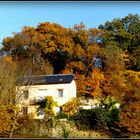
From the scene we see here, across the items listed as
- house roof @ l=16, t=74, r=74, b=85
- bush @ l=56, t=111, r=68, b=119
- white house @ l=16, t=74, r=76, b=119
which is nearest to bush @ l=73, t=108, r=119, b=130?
bush @ l=56, t=111, r=68, b=119

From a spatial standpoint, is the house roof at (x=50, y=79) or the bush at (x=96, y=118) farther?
the house roof at (x=50, y=79)

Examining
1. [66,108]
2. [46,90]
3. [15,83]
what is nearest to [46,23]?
[46,90]

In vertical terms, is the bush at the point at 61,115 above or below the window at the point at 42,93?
below

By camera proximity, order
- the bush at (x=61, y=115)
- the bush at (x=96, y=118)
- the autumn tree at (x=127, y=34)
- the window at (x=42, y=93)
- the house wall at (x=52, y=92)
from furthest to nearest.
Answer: the autumn tree at (x=127, y=34) → the window at (x=42, y=93) → the house wall at (x=52, y=92) → the bush at (x=61, y=115) → the bush at (x=96, y=118)

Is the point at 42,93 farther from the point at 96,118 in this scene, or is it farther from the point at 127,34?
the point at 127,34

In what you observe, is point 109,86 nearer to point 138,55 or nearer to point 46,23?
point 138,55

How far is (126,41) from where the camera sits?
37.4m

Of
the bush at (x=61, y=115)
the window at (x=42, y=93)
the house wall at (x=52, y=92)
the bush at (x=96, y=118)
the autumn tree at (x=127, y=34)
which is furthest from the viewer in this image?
the autumn tree at (x=127, y=34)

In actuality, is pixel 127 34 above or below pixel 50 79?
above

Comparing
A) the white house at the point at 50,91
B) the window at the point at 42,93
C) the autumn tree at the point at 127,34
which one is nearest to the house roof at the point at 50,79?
the white house at the point at 50,91

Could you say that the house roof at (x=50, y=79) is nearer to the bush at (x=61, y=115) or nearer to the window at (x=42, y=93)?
the window at (x=42, y=93)

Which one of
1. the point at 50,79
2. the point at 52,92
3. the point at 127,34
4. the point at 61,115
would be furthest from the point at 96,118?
the point at 127,34

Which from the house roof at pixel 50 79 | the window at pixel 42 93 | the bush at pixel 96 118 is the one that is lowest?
the bush at pixel 96 118

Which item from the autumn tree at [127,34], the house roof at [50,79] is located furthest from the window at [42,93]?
the autumn tree at [127,34]
